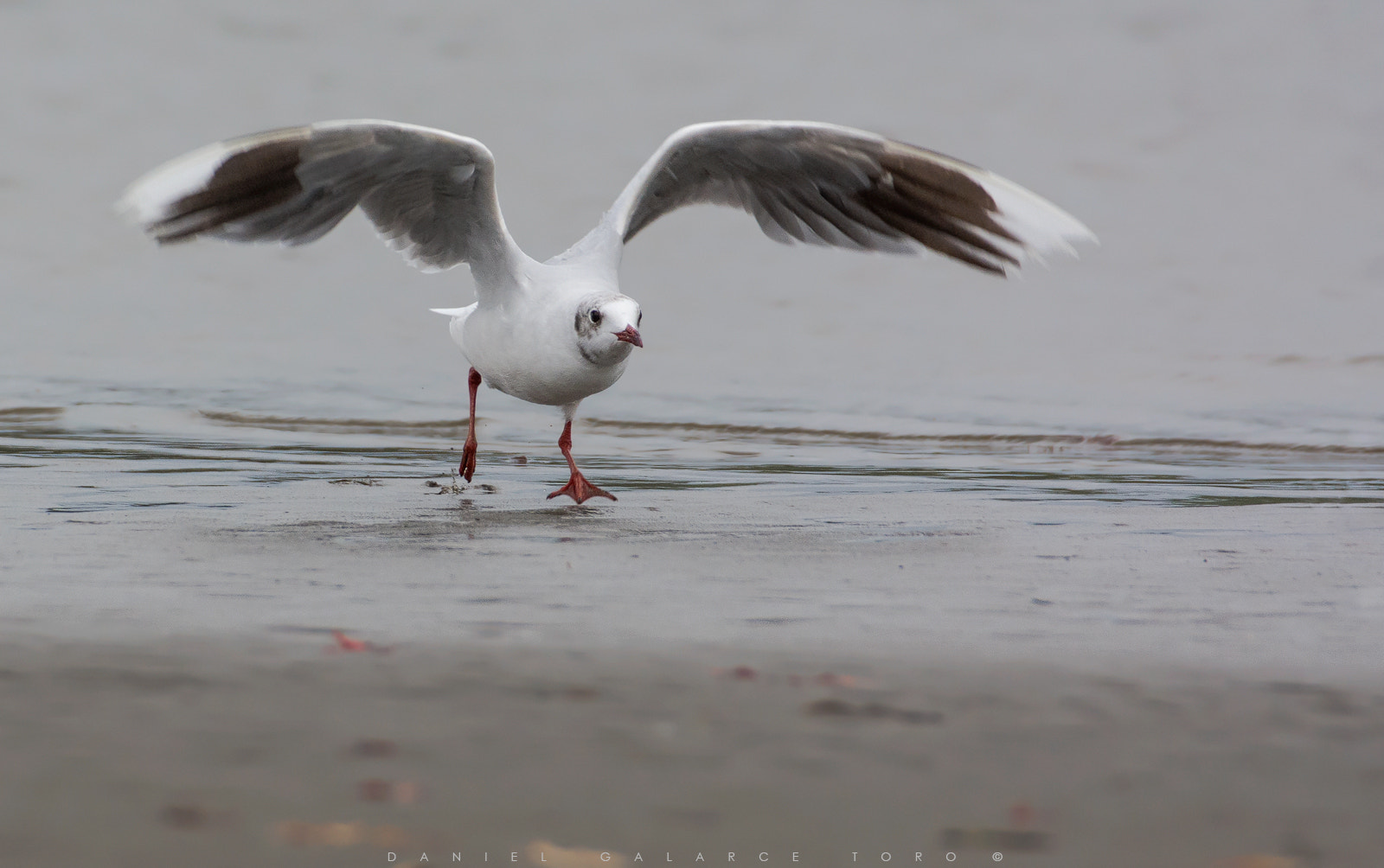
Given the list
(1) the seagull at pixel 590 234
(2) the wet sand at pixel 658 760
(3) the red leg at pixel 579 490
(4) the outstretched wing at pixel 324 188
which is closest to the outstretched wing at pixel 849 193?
(1) the seagull at pixel 590 234

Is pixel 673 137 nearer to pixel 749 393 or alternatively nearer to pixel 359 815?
pixel 359 815

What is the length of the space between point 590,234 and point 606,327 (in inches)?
38.9

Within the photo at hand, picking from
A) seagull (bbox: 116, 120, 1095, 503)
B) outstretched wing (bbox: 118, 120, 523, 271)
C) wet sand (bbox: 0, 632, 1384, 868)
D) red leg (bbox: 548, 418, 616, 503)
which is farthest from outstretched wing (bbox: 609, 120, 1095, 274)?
wet sand (bbox: 0, 632, 1384, 868)

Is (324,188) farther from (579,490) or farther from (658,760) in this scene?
(658,760)

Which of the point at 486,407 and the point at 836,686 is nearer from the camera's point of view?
the point at 836,686

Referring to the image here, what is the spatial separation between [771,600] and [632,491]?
9.75 feet

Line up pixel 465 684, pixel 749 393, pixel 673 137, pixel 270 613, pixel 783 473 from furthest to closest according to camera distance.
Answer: pixel 749 393 → pixel 783 473 → pixel 673 137 → pixel 270 613 → pixel 465 684

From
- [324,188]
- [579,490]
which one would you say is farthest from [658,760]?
[324,188]

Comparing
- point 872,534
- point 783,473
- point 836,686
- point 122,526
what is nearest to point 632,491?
point 783,473

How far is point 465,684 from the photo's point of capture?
2.59 meters

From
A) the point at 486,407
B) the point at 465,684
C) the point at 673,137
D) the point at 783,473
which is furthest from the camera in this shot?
the point at 486,407

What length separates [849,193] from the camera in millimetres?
6445

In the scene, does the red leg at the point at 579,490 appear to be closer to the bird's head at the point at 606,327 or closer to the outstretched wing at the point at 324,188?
the bird's head at the point at 606,327

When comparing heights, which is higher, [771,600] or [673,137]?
[673,137]
